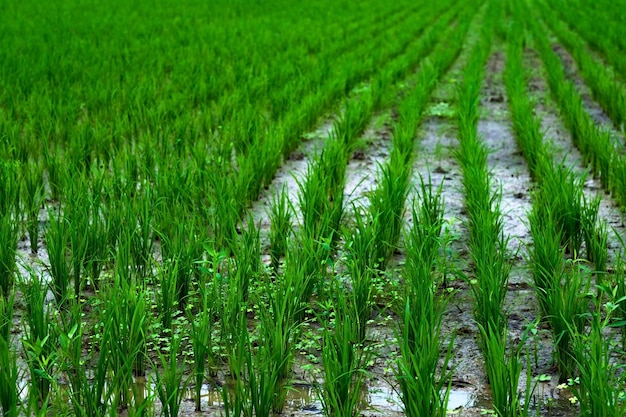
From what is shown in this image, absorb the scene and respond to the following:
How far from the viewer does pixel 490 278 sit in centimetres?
249

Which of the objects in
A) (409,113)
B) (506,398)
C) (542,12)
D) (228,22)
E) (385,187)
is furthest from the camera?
(542,12)

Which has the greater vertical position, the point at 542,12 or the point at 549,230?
the point at 542,12

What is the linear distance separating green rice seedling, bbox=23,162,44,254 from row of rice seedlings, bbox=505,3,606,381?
6.39 ft

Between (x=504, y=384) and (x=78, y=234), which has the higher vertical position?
(x=78, y=234)

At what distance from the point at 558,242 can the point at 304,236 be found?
2.93ft

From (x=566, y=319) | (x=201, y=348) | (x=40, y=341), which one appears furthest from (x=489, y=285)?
(x=40, y=341)

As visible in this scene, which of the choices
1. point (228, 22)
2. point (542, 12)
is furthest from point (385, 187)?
point (542, 12)

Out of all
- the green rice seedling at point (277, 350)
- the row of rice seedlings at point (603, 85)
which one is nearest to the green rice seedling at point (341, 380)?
the green rice seedling at point (277, 350)

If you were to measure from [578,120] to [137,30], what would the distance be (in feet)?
21.9

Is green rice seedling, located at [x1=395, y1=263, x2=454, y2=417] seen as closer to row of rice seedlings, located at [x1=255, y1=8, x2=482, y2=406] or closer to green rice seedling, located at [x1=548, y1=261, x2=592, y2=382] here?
row of rice seedlings, located at [x1=255, y1=8, x2=482, y2=406]

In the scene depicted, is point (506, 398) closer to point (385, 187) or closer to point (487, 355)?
point (487, 355)

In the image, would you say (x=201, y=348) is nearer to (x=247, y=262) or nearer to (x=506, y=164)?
(x=247, y=262)

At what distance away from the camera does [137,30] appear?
33.7 feet

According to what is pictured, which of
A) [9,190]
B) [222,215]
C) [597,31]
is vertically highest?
[597,31]
